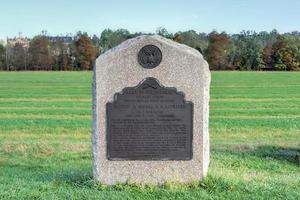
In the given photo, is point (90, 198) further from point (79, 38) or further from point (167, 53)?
point (79, 38)

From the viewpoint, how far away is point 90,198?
24.2ft

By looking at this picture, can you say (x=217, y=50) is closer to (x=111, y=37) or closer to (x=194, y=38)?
(x=194, y=38)

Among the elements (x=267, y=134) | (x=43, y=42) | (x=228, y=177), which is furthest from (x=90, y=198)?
(x=43, y=42)

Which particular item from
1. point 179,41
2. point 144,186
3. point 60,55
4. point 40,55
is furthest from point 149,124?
point 40,55

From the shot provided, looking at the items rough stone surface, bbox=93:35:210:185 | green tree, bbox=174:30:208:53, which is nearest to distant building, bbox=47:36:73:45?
green tree, bbox=174:30:208:53

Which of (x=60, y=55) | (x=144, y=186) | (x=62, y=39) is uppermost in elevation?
(x=62, y=39)

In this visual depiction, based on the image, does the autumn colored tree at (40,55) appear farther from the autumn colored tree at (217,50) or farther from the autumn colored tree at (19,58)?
the autumn colored tree at (217,50)

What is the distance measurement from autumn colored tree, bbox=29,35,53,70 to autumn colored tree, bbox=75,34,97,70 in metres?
6.00

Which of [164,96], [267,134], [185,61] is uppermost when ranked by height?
[185,61]

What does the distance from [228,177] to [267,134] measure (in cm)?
957

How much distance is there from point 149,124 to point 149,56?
0.96 meters

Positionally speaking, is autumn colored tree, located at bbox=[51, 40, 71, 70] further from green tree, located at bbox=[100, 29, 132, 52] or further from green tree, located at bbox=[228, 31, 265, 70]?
green tree, located at bbox=[228, 31, 265, 70]

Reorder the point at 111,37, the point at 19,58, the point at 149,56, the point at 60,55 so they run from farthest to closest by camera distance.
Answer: the point at 111,37 → the point at 19,58 → the point at 60,55 → the point at 149,56

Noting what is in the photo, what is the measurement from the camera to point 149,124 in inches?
320
